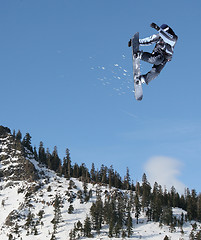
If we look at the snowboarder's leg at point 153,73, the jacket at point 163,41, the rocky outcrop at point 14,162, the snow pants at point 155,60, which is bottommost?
the snowboarder's leg at point 153,73

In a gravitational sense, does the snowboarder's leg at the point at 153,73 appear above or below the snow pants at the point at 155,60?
below

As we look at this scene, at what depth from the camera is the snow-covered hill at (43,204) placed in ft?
265

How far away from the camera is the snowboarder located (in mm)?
15482

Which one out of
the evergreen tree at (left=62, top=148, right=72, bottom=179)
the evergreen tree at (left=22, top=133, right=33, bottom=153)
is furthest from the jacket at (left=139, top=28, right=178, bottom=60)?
the evergreen tree at (left=22, top=133, right=33, bottom=153)

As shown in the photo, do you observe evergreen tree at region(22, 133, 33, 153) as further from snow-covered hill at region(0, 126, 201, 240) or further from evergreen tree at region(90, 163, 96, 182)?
evergreen tree at region(90, 163, 96, 182)

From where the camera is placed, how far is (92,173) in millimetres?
140000

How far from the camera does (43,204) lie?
9788cm

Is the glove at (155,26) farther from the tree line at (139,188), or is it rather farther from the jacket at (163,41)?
the tree line at (139,188)

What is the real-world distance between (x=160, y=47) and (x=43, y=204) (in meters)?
89.3

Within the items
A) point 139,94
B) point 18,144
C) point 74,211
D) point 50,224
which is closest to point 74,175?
point 18,144

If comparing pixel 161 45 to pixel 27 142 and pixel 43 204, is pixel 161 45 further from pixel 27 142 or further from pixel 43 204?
pixel 27 142

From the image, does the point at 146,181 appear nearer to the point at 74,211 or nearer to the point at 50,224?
the point at 74,211

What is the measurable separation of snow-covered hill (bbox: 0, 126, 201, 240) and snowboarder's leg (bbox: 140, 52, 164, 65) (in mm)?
64766

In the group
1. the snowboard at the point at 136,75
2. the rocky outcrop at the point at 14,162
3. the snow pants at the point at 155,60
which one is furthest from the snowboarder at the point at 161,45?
the rocky outcrop at the point at 14,162
